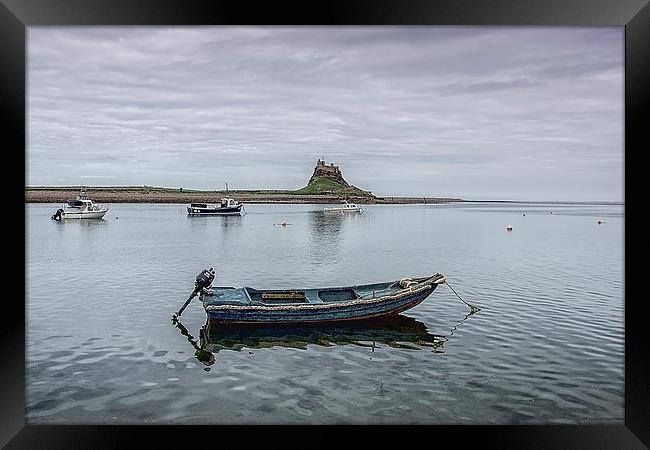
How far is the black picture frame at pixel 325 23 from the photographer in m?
3.38

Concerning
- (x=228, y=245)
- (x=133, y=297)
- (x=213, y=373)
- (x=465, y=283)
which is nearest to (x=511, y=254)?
(x=465, y=283)

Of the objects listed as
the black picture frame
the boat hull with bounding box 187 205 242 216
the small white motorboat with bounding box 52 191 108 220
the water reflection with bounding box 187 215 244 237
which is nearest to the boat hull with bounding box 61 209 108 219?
the small white motorboat with bounding box 52 191 108 220

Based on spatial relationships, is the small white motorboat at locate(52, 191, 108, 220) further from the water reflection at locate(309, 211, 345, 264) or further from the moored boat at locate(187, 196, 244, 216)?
the water reflection at locate(309, 211, 345, 264)

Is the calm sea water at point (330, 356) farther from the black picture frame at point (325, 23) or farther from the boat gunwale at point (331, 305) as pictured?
the black picture frame at point (325, 23)

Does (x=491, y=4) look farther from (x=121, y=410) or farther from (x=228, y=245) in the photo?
(x=228, y=245)

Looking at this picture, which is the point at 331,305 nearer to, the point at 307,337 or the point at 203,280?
the point at 307,337

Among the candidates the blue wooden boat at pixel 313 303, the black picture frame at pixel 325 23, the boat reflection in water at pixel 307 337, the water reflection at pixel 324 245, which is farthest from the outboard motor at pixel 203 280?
the water reflection at pixel 324 245

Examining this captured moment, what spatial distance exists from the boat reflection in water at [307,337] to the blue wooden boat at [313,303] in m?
0.17

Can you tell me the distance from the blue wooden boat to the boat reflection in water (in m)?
0.17

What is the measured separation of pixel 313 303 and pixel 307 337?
0.54 metres

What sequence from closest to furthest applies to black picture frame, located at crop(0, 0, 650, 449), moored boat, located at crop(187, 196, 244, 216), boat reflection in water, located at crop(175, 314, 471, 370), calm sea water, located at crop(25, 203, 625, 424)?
black picture frame, located at crop(0, 0, 650, 449) → calm sea water, located at crop(25, 203, 625, 424) → boat reflection in water, located at crop(175, 314, 471, 370) → moored boat, located at crop(187, 196, 244, 216)

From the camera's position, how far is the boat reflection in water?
26.7ft
